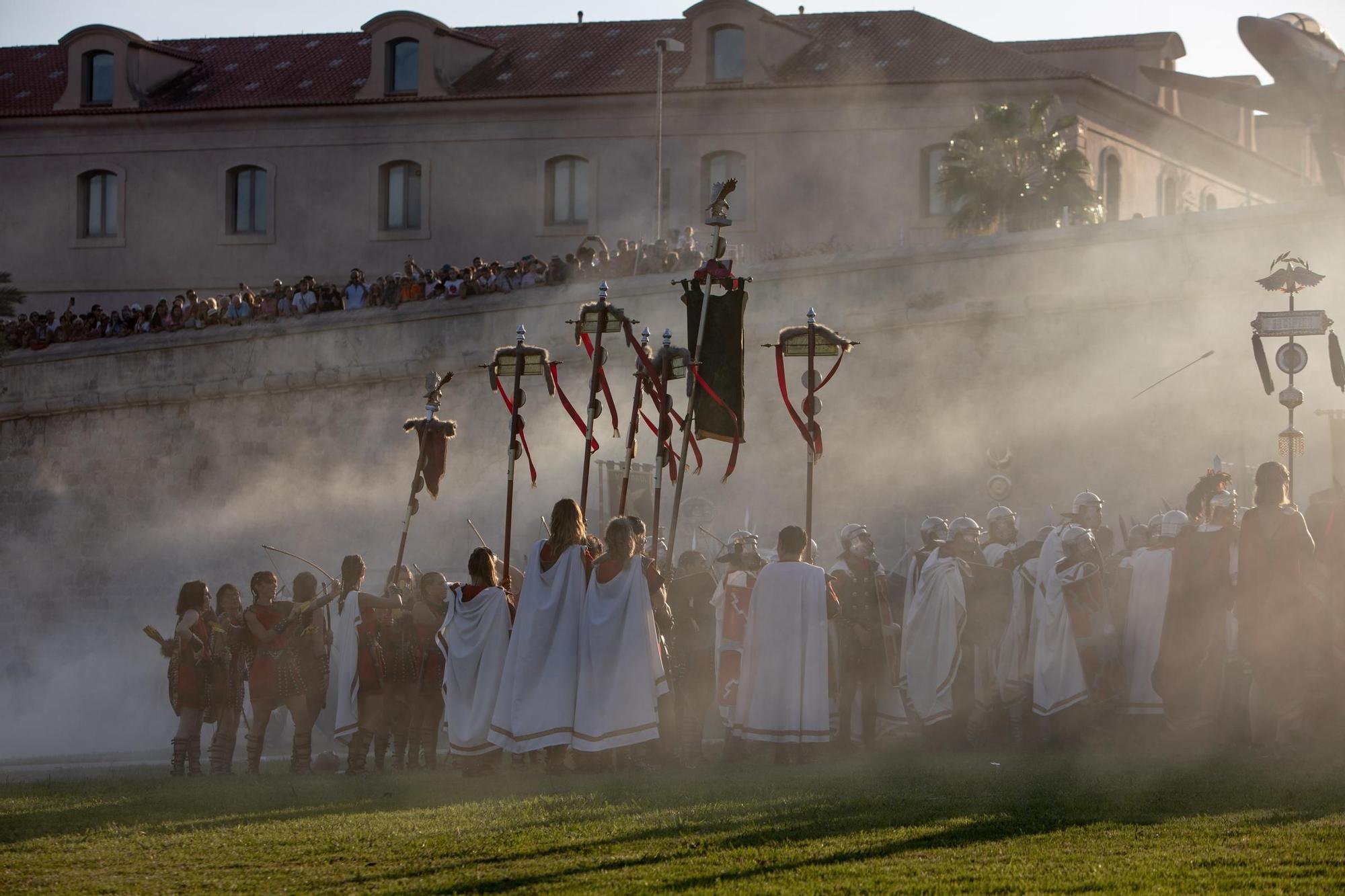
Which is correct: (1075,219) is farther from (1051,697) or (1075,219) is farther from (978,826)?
(978,826)

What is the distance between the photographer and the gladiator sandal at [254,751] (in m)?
12.9

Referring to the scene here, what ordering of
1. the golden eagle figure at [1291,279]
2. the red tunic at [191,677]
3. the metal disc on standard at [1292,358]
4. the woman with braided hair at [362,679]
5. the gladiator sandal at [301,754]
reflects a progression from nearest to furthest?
the gladiator sandal at [301,754], the woman with braided hair at [362,679], the red tunic at [191,677], the golden eagle figure at [1291,279], the metal disc on standard at [1292,358]

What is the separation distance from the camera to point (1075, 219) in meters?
30.3

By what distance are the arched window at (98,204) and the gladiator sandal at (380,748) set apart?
→ 28622mm

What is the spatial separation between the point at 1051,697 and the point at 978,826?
481cm

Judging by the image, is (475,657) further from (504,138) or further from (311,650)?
(504,138)

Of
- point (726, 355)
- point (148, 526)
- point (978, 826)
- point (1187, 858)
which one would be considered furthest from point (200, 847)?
point (148, 526)

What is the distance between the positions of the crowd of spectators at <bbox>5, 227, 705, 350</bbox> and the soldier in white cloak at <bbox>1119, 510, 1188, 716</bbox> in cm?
1246

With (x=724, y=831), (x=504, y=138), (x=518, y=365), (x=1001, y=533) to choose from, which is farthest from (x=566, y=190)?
(x=724, y=831)

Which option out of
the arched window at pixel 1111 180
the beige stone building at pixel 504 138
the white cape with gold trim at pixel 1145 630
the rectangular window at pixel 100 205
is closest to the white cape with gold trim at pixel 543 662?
the white cape with gold trim at pixel 1145 630

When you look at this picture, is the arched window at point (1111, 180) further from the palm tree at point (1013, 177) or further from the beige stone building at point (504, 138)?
the palm tree at point (1013, 177)

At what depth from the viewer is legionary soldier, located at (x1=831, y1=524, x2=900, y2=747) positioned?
1298 centimetres

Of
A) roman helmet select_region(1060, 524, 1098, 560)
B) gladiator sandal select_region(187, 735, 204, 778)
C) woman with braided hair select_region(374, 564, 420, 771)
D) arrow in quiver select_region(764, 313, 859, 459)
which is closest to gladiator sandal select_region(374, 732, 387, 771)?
woman with braided hair select_region(374, 564, 420, 771)

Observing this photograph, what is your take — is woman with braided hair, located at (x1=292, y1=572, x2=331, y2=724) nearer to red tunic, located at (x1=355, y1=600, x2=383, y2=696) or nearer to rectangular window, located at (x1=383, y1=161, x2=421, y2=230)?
red tunic, located at (x1=355, y1=600, x2=383, y2=696)
